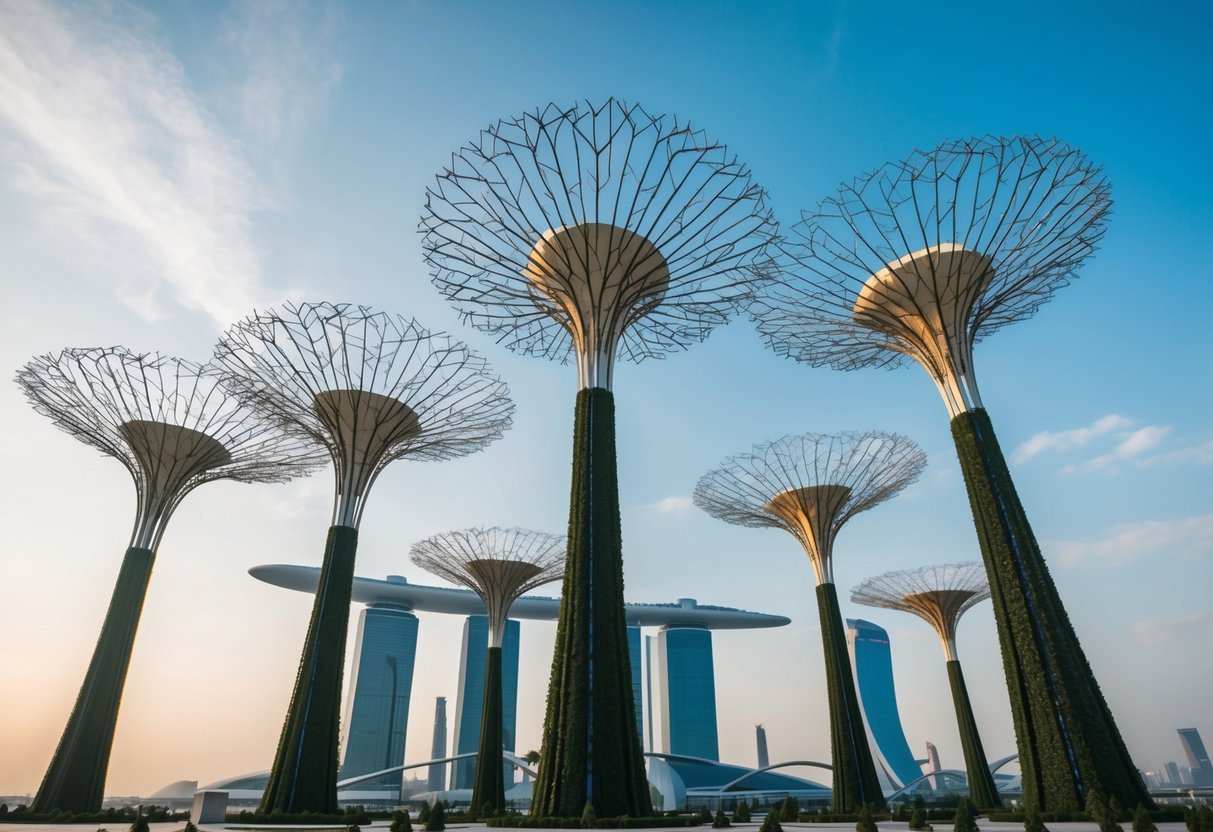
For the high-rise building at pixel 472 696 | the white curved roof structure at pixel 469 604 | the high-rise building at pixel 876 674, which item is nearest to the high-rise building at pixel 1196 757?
the high-rise building at pixel 876 674

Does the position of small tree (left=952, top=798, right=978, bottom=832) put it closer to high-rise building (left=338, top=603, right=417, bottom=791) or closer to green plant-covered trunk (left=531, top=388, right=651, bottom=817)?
green plant-covered trunk (left=531, top=388, right=651, bottom=817)

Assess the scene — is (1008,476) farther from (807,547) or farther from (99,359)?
(99,359)

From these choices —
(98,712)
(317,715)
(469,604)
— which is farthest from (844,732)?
(469,604)

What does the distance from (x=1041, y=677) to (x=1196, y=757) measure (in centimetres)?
19406

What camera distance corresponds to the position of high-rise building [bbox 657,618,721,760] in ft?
447

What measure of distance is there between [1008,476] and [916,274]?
646cm

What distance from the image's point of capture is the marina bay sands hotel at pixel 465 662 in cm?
11619

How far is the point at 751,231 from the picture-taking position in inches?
833

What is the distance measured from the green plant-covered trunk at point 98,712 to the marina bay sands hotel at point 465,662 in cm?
8258

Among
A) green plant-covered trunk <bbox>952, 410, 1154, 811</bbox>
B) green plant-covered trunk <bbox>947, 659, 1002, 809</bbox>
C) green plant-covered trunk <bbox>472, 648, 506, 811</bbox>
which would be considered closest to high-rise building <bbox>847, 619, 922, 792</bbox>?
green plant-covered trunk <bbox>947, 659, 1002, 809</bbox>

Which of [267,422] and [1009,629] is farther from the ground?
[267,422]

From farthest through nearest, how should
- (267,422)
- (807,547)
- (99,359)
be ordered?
1. (807,547)
2. (267,422)
3. (99,359)

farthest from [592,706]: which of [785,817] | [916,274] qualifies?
[916,274]

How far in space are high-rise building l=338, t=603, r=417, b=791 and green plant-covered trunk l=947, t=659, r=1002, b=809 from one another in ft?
337
